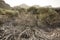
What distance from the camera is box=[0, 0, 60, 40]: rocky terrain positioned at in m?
4.90

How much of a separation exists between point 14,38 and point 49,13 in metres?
2.04

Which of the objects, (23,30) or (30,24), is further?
(30,24)

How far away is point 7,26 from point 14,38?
637 millimetres

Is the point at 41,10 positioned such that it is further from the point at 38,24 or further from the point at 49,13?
the point at 38,24

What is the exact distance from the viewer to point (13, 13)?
6.05 meters

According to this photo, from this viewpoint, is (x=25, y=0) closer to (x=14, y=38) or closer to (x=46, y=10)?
(x=46, y=10)

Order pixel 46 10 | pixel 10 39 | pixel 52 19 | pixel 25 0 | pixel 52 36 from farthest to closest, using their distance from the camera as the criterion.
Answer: pixel 25 0 → pixel 46 10 → pixel 52 19 → pixel 52 36 → pixel 10 39

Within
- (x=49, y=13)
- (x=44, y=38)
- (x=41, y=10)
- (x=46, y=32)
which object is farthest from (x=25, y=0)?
(x=44, y=38)

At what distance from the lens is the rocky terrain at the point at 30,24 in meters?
4.90

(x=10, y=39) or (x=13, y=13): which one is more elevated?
(x=13, y=13)

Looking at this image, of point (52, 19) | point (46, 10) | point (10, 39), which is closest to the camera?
point (10, 39)

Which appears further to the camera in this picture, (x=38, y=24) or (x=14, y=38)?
(x=38, y=24)

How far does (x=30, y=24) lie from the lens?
5570 mm

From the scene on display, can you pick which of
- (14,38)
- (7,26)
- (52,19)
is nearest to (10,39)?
(14,38)
